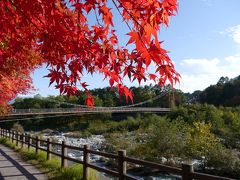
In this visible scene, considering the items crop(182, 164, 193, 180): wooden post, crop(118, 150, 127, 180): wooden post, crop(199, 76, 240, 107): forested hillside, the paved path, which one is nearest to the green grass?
the paved path

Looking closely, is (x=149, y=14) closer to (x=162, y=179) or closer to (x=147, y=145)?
(x=162, y=179)

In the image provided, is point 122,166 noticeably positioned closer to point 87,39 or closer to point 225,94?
point 87,39

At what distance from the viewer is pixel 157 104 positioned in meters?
146

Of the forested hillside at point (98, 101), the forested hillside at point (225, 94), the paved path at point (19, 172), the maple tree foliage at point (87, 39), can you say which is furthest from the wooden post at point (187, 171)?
the forested hillside at point (225, 94)

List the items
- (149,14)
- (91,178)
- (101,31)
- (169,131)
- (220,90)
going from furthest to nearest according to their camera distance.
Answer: (220,90), (169,131), (91,178), (101,31), (149,14)

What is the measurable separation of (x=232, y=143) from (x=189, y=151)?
10539mm

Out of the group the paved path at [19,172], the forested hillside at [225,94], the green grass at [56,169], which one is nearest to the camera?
the green grass at [56,169]

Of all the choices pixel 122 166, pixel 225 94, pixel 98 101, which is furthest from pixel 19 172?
pixel 225 94

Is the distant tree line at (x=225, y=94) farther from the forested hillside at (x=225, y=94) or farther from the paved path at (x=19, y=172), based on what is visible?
the paved path at (x=19, y=172)

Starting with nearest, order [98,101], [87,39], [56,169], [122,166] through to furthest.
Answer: [87,39]
[122,166]
[56,169]
[98,101]

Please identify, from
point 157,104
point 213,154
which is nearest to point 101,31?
point 213,154

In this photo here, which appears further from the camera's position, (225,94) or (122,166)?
(225,94)

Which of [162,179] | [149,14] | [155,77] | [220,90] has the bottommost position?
[162,179]

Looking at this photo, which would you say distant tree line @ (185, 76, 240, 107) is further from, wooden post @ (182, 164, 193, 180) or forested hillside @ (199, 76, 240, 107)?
wooden post @ (182, 164, 193, 180)
